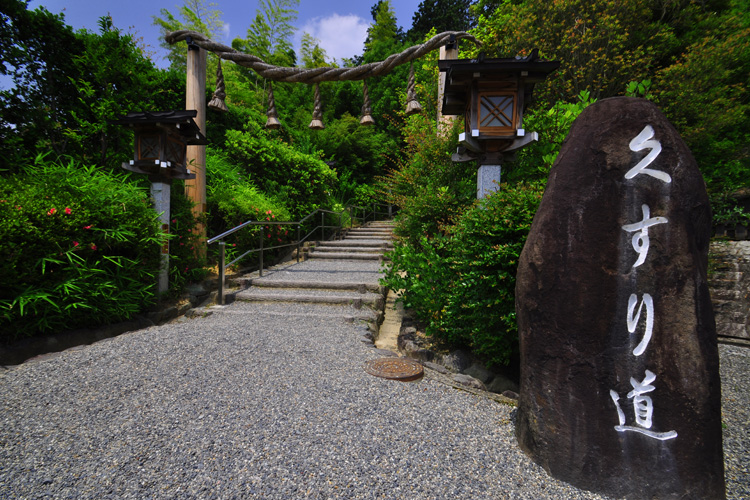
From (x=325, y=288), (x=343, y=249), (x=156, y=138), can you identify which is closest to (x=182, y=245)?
(x=156, y=138)

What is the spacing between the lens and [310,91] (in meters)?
16.0

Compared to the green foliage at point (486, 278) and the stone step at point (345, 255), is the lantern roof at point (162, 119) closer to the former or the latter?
the green foliage at point (486, 278)

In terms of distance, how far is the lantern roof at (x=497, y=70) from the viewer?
3.60 meters

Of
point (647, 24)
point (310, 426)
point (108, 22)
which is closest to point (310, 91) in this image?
point (108, 22)

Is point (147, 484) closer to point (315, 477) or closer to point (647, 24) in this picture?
point (315, 477)

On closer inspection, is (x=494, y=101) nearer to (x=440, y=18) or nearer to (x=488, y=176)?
(x=488, y=176)

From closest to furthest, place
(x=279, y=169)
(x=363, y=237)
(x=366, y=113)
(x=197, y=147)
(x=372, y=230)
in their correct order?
(x=197, y=147), (x=366, y=113), (x=279, y=169), (x=363, y=237), (x=372, y=230)

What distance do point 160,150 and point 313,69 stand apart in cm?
291

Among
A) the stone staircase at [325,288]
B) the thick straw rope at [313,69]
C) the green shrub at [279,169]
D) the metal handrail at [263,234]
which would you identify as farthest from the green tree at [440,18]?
the stone staircase at [325,288]

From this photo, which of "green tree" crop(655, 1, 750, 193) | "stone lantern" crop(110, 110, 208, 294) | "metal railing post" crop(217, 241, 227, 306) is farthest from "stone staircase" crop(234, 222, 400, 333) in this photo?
"green tree" crop(655, 1, 750, 193)

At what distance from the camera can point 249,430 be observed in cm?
200

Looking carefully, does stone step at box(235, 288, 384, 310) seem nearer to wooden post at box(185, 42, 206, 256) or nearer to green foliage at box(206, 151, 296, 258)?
wooden post at box(185, 42, 206, 256)

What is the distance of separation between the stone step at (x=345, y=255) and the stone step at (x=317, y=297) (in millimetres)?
2303

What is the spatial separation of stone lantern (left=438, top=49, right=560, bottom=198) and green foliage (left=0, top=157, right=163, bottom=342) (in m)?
4.13
